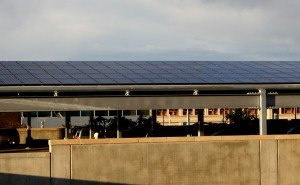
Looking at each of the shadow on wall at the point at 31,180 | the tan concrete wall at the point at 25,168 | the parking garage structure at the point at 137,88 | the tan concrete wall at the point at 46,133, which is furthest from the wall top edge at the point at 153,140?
the tan concrete wall at the point at 46,133

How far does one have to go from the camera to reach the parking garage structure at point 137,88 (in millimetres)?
22453

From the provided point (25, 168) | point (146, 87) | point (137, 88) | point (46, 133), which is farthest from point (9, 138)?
point (25, 168)

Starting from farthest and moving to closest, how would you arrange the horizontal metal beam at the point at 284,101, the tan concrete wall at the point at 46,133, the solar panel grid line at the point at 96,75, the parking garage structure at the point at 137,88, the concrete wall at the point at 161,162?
the tan concrete wall at the point at 46,133 → the solar panel grid line at the point at 96,75 → the horizontal metal beam at the point at 284,101 → the parking garage structure at the point at 137,88 → the concrete wall at the point at 161,162

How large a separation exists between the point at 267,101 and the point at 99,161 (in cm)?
893

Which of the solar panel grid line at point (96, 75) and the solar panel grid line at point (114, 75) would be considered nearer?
the solar panel grid line at point (96, 75)

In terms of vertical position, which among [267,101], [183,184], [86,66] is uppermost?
[86,66]

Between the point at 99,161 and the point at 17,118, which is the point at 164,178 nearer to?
the point at 99,161

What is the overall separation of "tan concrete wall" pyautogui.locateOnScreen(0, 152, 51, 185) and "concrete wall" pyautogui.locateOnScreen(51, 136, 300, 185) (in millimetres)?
320

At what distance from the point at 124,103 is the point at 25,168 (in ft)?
19.3

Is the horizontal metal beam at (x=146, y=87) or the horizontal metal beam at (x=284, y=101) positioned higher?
the horizontal metal beam at (x=146, y=87)

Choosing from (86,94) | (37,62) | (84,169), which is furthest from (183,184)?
(37,62)

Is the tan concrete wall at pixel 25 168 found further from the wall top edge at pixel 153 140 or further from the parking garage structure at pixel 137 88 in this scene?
the parking garage structure at pixel 137 88

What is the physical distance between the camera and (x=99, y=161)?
19.9 m

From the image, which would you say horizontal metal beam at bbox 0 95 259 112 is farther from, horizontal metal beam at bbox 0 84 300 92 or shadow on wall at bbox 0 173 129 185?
shadow on wall at bbox 0 173 129 185
